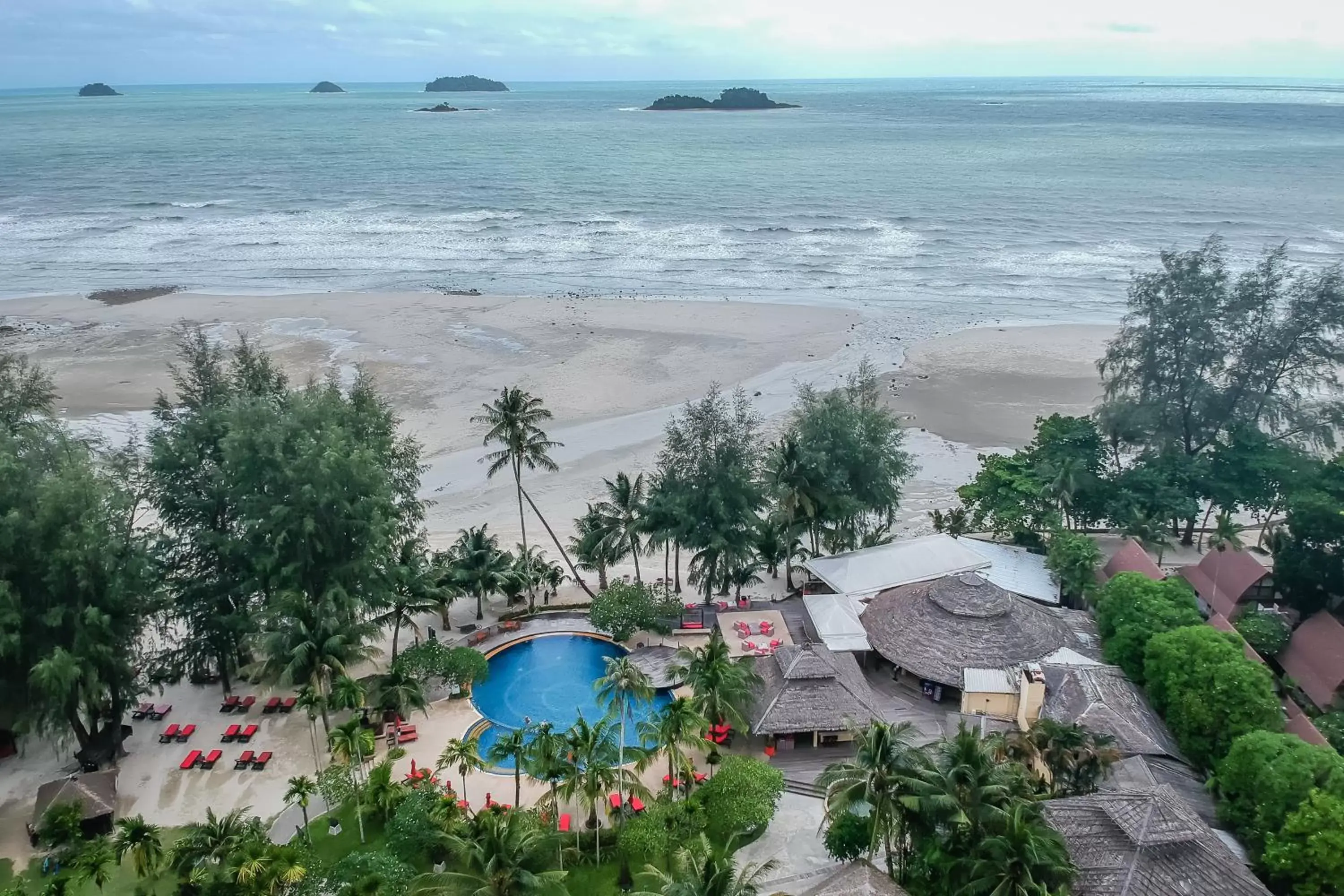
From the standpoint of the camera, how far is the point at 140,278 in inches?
3115

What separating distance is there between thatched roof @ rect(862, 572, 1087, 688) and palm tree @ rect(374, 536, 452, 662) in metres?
14.4

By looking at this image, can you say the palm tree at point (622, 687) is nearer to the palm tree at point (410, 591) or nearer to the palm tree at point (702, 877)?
the palm tree at point (702, 877)

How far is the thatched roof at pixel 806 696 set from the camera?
25422 millimetres

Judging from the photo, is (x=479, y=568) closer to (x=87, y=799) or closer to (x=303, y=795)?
(x=303, y=795)

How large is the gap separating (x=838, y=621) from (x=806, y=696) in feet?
16.0

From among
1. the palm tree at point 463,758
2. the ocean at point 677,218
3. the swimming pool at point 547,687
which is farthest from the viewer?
the ocean at point 677,218

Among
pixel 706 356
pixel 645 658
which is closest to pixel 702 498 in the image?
pixel 645 658

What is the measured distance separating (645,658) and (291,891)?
40.0 ft

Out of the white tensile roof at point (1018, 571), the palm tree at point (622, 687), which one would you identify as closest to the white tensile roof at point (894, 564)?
the white tensile roof at point (1018, 571)

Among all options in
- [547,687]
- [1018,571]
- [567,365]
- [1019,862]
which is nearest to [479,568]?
[547,687]

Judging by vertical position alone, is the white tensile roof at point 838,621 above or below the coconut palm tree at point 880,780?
below

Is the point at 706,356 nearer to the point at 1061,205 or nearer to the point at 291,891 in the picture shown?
the point at 291,891

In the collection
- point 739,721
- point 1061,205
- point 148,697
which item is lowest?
point 148,697

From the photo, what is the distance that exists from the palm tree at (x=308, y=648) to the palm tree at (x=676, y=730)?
27.7ft
